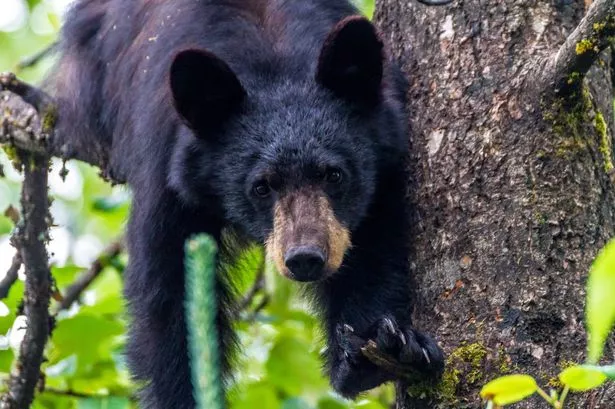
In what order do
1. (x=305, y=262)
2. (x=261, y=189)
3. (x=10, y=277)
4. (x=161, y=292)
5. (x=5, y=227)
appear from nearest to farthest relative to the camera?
(x=305, y=262) < (x=261, y=189) < (x=161, y=292) < (x=10, y=277) < (x=5, y=227)

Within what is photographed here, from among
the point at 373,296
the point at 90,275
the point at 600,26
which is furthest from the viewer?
the point at 90,275

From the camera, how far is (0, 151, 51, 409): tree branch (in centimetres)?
475

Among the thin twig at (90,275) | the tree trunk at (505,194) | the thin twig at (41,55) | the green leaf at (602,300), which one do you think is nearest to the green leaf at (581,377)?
the green leaf at (602,300)

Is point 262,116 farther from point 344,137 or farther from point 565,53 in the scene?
point 565,53

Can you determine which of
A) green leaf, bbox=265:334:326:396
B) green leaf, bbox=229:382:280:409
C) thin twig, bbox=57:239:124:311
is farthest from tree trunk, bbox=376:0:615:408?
thin twig, bbox=57:239:124:311

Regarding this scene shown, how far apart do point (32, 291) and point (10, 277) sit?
38cm

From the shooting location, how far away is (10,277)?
521 centimetres

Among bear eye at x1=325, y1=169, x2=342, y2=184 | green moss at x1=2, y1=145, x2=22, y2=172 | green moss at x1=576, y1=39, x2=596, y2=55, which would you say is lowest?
green moss at x1=2, y1=145, x2=22, y2=172

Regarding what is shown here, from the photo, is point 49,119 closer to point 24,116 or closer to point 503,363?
point 24,116

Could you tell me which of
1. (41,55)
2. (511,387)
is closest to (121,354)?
(41,55)

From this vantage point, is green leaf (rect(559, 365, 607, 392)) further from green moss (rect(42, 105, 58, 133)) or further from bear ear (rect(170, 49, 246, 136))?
green moss (rect(42, 105, 58, 133))

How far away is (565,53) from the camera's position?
3.49 meters

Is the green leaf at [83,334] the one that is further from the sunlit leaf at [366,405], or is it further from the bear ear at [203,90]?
the sunlit leaf at [366,405]

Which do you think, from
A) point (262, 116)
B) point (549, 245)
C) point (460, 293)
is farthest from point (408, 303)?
point (262, 116)
